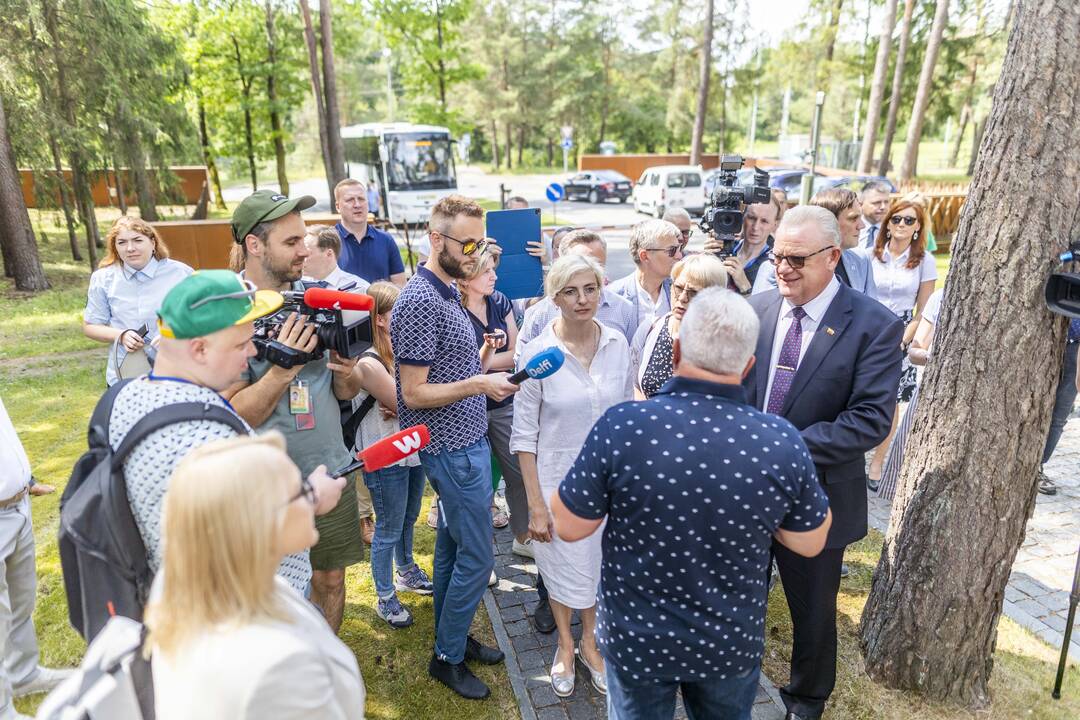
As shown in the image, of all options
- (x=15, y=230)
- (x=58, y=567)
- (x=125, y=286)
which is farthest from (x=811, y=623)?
(x=15, y=230)

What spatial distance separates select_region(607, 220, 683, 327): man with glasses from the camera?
14.5 feet

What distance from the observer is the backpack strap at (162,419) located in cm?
190

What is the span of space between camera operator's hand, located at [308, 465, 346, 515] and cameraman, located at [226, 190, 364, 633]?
75 cm

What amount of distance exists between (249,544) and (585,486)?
0.99 meters

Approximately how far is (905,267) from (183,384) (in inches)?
207

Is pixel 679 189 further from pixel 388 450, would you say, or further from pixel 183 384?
pixel 183 384

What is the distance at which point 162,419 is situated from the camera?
6.25 feet

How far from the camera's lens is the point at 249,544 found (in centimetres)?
142

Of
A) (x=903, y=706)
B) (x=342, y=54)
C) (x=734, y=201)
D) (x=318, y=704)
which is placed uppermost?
(x=342, y=54)

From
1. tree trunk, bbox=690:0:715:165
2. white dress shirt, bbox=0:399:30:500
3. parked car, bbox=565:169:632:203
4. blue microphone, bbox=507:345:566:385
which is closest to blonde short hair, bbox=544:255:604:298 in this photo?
blue microphone, bbox=507:345:566:385

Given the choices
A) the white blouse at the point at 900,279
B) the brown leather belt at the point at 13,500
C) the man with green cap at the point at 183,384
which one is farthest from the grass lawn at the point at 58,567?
the white blouse at the point at 900,279

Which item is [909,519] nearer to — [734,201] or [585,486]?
[585,486]

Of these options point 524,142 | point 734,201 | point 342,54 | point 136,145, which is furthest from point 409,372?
point 524,142

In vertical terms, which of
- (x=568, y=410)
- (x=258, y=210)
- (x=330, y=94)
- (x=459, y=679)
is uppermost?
(x=330, y=94)
